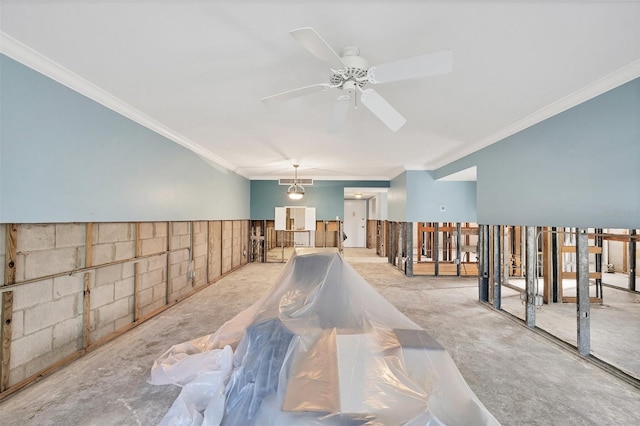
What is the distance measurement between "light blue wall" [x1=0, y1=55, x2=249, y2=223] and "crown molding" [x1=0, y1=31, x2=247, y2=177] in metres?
0.05

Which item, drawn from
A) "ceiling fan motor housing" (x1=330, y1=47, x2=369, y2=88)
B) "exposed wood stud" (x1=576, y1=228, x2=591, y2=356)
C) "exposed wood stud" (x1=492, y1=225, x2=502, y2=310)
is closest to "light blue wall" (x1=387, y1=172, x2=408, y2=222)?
"exposed wood stud" (x1=492, y1=225, x2=502, y2=310)

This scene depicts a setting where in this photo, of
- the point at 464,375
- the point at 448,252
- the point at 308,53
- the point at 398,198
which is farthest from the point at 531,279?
the point at 448,252

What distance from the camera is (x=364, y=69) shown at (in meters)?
1.93

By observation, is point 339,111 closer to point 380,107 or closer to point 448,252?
point 380,107

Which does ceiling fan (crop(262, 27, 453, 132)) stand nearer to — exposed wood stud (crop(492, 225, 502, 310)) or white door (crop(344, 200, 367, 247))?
exposed wood stud (crop(492, 225, 502, 310))

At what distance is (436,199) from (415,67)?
17.6 feet

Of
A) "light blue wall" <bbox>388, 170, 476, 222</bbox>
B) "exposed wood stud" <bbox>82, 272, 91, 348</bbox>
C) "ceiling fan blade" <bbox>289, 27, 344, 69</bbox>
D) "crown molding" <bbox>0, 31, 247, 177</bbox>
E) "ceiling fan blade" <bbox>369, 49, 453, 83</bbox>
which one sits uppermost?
"crown molding" <bbox>0, 31, 247, 177</bbox>

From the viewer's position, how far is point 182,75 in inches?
95.5

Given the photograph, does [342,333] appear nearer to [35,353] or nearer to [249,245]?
[35,353]

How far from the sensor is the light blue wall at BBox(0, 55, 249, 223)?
6.82ft

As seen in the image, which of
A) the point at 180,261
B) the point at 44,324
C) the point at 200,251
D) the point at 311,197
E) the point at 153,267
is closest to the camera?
the point at 44,324

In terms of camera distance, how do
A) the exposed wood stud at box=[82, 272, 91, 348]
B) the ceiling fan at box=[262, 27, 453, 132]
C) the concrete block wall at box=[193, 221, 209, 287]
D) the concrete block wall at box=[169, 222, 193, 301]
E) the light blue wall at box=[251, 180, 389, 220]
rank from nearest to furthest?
the ceiling fan at box=[262, 27, 453, 132]
the exposed wood stud at box=[82, 272, 91, 348]
the concrete block wall at box=[169, 222, 193, 301]
the concrete block wall at box=[193, 221, 209, 287]
the light blue wall at box=[251, 180, 389, 220]

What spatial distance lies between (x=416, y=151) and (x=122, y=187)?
184 inches

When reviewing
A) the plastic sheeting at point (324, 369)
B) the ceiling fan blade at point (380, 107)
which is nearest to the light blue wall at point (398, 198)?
the ceiling fan blade at point (380, 107)
